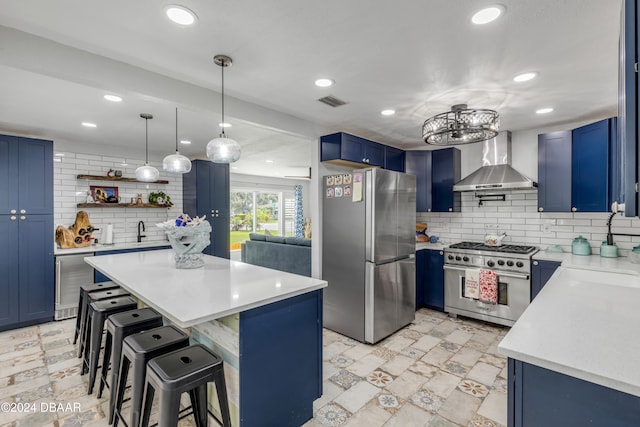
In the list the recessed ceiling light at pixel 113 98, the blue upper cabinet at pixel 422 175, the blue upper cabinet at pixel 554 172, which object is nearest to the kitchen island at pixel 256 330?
the recessed ceiling light at pixel 113 98

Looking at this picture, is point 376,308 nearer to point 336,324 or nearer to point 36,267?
point 336,324

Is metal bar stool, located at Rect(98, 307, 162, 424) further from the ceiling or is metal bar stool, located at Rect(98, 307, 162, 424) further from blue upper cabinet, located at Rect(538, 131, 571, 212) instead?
blue upper cabinet, located at Rect(538, 131, 571, 212)

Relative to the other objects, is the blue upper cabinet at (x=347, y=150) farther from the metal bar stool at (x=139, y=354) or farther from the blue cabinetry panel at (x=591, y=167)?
the metal bar stool at (x=139, y=354)

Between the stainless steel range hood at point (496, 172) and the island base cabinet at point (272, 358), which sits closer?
the island base cabinet at point (272, 358)

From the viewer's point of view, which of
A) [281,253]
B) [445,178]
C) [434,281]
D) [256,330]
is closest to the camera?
[256,330]

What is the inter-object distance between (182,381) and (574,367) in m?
1.50

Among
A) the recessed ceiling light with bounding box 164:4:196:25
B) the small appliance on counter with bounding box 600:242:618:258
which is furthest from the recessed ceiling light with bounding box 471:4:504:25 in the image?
the small appliance on counter with bounding box 600:242:618:258

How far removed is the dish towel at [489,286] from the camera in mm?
3400

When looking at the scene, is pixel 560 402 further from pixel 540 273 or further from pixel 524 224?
pixel 524 224

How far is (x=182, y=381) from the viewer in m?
1.38

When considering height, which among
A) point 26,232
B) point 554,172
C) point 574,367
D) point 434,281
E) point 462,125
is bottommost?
point 434,281

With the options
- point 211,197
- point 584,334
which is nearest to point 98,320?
point 584,334

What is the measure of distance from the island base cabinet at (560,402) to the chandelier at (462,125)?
5.54 feet

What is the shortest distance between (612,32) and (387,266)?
236cm
